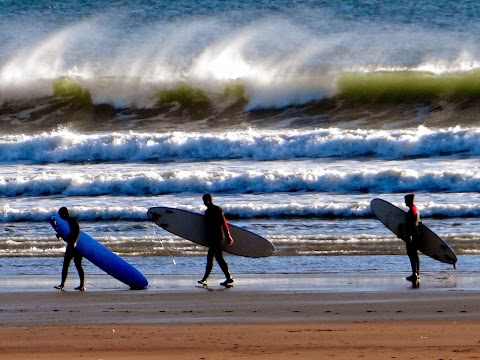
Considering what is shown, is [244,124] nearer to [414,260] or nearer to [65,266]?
[414,260]

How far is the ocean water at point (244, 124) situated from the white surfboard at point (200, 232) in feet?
0.83

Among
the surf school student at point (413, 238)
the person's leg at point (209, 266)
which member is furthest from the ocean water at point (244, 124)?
the person's leg at point (209, 266)

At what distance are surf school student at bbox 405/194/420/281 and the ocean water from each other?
608 millimetres

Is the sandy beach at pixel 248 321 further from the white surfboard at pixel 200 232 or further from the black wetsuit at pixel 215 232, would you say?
the white surfboard at pixel 200 232

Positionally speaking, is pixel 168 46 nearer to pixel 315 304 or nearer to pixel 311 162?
pixel 311 162

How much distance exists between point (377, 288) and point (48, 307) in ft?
11.6

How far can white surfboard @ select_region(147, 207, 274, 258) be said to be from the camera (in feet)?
48.7

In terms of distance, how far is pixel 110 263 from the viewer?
13.5 metres

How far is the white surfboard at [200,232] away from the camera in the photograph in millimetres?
14844

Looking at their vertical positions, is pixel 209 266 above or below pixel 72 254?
below

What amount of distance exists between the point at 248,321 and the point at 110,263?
3777 millimetres

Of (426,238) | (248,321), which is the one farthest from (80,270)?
(426,238)

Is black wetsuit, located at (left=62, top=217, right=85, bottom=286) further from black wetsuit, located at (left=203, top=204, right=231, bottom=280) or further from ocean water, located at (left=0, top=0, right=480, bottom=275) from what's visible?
black wetsuit, located at (left=203, top=204, right=231, bottom=280)

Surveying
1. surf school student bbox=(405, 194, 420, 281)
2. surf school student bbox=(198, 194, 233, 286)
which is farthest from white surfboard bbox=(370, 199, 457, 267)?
surf school student bbox=(198, 194, 233, 286)
